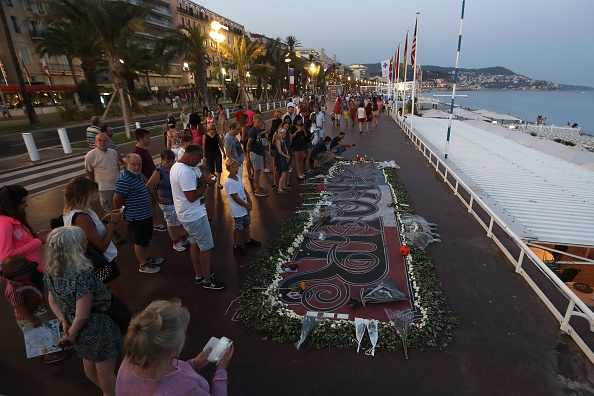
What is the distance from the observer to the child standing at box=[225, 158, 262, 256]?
522 cm

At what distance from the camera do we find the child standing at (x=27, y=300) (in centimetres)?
321

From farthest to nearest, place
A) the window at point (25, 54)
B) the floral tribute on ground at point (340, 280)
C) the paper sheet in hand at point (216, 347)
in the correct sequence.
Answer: the window at point (25, 54)
the floral tribute on ground at point (340, 280)
the paper sheet in hand at point (216, 347)

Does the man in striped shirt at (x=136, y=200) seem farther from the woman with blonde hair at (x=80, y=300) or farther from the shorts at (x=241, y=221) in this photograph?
the woman with blonde hair at (x=80, y=300)

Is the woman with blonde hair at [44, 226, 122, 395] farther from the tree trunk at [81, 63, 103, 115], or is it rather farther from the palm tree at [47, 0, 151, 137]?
the tree trunk at [81, 63, 103, 115]

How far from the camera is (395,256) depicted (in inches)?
226

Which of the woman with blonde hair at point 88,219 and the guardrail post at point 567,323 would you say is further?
the guardrail post at point 567,323

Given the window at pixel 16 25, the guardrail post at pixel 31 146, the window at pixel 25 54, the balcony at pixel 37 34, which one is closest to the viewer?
the guardrail post at pixel 31 146

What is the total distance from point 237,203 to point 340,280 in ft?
7.17

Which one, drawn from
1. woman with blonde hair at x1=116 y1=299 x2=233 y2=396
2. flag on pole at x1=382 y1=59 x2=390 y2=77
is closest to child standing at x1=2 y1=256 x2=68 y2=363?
woman with blonde hair at x1=116 y1=299 x2=233 y2=396

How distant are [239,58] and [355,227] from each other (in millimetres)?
26530

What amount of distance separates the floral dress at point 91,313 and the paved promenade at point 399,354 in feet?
3.53

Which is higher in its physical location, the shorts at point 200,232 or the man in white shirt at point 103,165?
the man in white shirt at point 103,165

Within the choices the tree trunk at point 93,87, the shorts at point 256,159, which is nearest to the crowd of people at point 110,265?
the shorts at point 256,159

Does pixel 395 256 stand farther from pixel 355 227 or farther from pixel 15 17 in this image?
pixel 15 17
